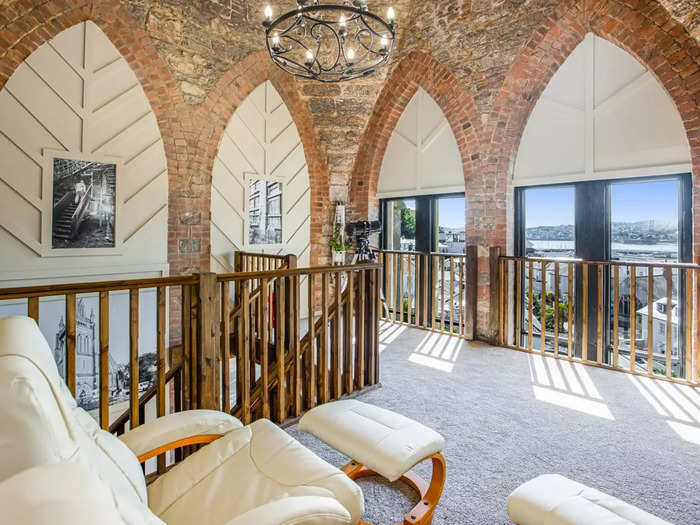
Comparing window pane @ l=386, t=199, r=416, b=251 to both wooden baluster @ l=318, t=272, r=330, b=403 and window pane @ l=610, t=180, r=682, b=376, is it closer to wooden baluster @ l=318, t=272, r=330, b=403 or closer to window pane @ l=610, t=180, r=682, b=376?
window pane @ l=610, t=180, r=682, b=376

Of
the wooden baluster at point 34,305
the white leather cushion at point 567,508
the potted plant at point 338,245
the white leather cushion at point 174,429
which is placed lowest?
the white leather cushion at point 567,508

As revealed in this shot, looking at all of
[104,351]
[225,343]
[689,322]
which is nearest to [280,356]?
[225,343]

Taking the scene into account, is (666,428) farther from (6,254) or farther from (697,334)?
(6,254)

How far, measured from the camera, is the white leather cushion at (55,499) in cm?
58

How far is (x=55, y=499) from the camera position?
62cm

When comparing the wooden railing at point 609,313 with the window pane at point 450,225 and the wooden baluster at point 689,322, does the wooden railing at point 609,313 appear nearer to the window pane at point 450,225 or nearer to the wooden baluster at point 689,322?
the wooden baluster at point 689,322

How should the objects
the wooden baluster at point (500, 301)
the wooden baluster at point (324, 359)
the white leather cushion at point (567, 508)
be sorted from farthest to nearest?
the wooden baluster at point (500, 301)
the wooden baluster at point (324, 359)
the white leather cushion at point (567, 508)

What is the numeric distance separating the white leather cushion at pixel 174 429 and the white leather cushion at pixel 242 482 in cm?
7

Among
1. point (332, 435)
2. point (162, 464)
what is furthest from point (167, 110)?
point (332, 435)

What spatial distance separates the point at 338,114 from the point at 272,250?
2.22m

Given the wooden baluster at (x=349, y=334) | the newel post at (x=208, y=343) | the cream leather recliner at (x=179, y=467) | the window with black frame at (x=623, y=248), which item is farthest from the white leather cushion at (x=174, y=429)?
the window with black frame at (x=623, y=248)

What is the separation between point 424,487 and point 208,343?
1388mm

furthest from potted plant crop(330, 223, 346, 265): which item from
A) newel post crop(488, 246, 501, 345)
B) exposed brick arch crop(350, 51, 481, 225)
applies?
newel post crop(488, 246, 501, 345)

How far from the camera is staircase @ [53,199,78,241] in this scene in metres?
4.03
